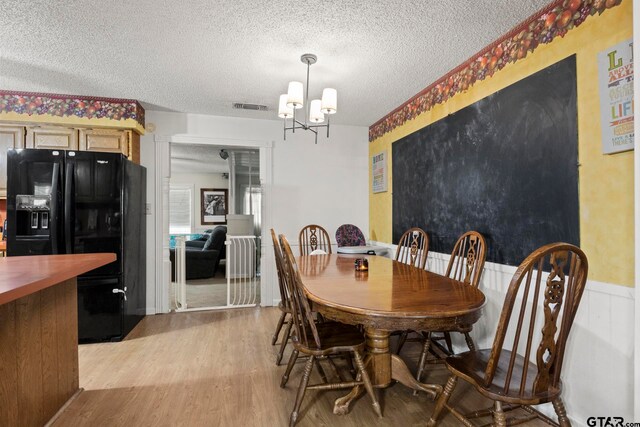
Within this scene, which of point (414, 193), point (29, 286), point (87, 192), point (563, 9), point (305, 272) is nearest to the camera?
point (29, 286)

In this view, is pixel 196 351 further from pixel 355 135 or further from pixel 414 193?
pixel 355 135

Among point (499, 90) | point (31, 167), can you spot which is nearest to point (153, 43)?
point (31, 167)

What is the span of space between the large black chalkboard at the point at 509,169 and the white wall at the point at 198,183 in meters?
6.45

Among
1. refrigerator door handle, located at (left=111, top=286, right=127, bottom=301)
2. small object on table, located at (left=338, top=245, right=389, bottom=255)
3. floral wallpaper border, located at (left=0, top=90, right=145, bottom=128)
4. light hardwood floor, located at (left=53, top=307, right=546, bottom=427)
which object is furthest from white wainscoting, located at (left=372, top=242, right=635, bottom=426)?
floral wallpaper border, located at (left=0, top=90, right=145, bottom=128)

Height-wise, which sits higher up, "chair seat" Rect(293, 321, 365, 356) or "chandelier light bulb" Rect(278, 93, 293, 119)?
"chandelier light bulb" Rect(278, 93, 293, 119)

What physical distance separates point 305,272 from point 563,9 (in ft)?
7.13

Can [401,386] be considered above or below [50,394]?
below

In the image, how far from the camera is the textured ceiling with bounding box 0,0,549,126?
6.29ft

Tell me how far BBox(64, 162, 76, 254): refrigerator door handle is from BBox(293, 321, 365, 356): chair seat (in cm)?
235

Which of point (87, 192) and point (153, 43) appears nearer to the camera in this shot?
point (153, 43)

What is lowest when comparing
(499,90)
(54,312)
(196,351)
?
(196,351)

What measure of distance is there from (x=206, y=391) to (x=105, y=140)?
2.76 meters

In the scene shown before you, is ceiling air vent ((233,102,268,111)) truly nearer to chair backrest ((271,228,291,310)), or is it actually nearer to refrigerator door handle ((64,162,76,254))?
refrigerator door handle ((64,162,76,254))

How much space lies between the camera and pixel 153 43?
2.30 m
